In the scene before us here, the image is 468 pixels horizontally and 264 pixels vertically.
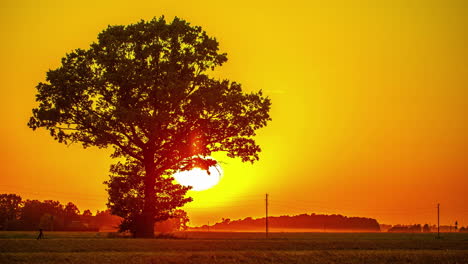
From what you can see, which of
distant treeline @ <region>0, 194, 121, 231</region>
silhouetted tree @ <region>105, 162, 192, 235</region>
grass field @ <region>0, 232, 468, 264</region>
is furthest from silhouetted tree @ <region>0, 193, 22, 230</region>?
grass field @ <region>0, 232, 468, 264</region>

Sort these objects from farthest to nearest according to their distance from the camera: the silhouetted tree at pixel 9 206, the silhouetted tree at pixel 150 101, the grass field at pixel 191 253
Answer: the silhouetted tree at pixel 9 206 → the silhouetted tree at pixel 150 101 → the grass field at pixel 191 253

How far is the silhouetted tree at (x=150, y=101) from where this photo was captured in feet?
191

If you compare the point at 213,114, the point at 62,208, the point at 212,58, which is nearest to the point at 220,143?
the point at 213,114

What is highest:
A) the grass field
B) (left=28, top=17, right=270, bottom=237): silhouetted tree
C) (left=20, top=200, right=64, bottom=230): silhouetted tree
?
(left=28, top=17, right=270, bottom=237): silhouetted tree

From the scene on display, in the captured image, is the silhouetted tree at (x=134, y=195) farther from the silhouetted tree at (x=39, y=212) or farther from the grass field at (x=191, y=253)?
the silhouetted tree at (x=39, y=212)

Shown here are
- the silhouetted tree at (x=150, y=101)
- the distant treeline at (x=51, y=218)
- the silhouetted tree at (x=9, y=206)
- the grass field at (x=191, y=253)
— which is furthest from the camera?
the silhouetted tree at (x=9, y=206)

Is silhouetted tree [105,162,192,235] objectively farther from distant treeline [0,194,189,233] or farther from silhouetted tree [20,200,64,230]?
silhouetted tree [20,200,64,230]

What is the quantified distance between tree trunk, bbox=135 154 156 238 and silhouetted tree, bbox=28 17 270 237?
9 centimetres

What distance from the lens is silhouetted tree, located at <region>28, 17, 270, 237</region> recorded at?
58.1 m

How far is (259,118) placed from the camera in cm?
6156

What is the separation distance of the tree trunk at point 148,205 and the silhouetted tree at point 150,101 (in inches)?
3.7

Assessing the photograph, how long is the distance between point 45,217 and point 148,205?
46016mm

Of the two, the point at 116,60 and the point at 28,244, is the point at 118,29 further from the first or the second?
the point at 28,244

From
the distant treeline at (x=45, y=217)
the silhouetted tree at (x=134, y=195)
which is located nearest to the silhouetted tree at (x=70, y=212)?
the distant treeline at (x=45, y=217)
